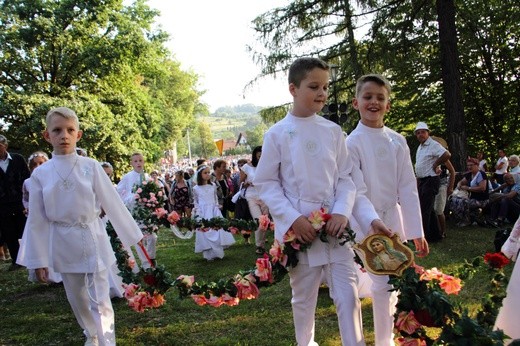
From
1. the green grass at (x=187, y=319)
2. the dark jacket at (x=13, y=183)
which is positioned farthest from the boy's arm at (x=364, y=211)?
the dark jacket at (x=13, y=183)

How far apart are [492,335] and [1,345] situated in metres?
4.96

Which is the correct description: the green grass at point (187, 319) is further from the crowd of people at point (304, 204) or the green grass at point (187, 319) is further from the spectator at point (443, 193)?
the spectator at point (443, 193)

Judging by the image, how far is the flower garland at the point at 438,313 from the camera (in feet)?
6.25

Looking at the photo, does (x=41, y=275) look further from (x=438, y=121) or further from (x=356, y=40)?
(x=438, y=121)

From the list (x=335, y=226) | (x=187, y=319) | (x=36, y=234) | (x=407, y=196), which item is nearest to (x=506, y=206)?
(x=407, y=196)

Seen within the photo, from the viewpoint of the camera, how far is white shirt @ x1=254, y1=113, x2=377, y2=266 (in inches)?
125

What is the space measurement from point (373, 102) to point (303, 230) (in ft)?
4.59

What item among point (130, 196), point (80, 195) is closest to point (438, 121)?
point (130, 196)

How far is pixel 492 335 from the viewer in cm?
188

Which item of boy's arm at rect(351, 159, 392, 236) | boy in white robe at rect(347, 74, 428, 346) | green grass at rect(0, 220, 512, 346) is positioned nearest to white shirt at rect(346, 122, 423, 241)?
boy in white robe at rect(347, 74, 428, 346)

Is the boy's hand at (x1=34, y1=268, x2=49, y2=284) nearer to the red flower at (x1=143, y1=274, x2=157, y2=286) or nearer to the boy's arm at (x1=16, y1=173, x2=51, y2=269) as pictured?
the boy's arm at (x1=16, y1=173, x2=51, y2=269)

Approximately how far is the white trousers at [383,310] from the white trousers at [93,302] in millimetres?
2267

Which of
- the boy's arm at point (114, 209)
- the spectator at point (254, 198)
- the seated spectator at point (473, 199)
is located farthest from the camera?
the seated spectator at point (473, 199)

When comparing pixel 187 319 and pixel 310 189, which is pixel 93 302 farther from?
pixel 310 189
